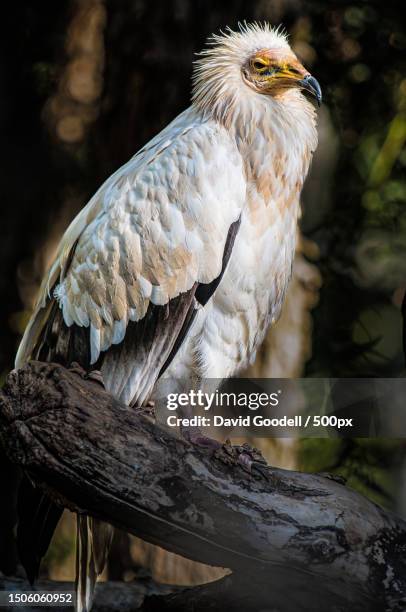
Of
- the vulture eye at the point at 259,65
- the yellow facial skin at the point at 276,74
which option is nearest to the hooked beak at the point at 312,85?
the yellow facial skin at the point at 276,74

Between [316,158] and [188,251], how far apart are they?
2.16 feet

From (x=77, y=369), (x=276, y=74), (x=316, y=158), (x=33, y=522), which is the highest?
(x=276, y=74)

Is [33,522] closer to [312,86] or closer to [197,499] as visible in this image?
[197,499]

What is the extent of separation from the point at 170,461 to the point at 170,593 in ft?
2.33

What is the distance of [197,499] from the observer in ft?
7.20

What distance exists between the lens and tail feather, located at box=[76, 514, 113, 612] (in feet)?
8.63

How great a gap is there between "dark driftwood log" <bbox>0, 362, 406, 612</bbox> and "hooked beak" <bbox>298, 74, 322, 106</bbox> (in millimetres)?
1073

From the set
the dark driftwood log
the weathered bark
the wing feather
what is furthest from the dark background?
the dark driftwood log

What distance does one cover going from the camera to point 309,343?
2842 millimetres

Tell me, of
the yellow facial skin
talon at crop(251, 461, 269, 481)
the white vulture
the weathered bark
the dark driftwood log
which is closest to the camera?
the dark driftwood log

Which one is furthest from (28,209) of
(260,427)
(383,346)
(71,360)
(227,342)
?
(383,346)

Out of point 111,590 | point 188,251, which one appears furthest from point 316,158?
point 111,590

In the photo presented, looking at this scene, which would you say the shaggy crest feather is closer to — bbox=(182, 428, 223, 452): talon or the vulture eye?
the vulture eye

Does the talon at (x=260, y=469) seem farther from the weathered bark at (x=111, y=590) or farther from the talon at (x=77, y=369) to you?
the weathered bark at (x=111, y=590)
